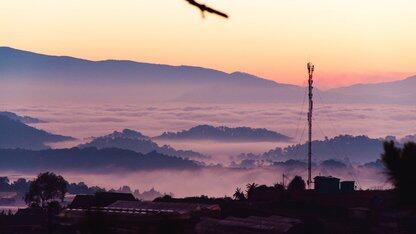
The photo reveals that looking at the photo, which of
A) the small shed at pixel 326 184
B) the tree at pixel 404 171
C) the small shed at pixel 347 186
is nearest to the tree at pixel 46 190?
the small shed at pixel 326 184

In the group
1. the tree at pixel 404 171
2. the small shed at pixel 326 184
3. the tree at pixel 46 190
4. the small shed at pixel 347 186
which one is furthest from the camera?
the tree at pixel 46 190

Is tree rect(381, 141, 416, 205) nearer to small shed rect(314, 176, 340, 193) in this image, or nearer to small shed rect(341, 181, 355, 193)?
small shed rect(314, 176, 340, 193)

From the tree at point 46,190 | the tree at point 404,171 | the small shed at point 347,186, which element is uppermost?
the tree at point 46,190

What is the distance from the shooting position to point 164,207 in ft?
299

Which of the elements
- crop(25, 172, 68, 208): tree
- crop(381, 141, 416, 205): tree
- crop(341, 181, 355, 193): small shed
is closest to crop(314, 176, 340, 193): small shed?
crop(341, 181, 355, 193): small shed

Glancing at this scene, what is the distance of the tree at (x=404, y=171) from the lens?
1272 centimetres

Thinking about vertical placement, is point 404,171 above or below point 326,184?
below

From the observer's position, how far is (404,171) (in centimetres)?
1280

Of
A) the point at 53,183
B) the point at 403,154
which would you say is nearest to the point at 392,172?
the point at 403,154

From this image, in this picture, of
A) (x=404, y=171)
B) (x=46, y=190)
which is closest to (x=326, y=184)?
(x=46, y=190)

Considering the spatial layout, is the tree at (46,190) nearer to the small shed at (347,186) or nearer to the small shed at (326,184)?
the small shed at (326,184)

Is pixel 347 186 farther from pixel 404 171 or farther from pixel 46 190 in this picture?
pixel 404 171

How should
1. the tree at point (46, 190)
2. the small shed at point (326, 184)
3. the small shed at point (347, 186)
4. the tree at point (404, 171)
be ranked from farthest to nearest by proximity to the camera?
the tree at point (46, 190) → the small shed at point (347, 186) → the small shed at point (326, 184) → the tree at point (404, 171)

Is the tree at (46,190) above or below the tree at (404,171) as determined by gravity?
above
